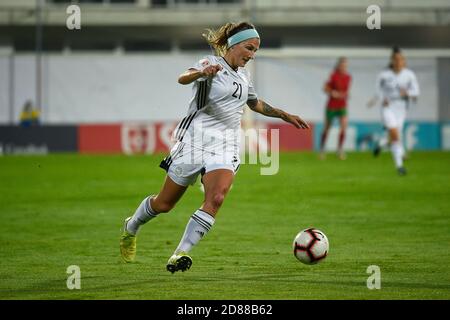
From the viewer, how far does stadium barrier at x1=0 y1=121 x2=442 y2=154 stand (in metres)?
37.3

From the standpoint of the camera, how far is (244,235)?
45.0ft

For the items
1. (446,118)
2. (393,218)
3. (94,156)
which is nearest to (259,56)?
(446,118)

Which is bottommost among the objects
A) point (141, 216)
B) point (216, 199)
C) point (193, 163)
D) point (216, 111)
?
point (141, 216)

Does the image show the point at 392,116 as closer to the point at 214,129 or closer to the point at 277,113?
the point at 277,113

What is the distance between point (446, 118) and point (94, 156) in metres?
14.3

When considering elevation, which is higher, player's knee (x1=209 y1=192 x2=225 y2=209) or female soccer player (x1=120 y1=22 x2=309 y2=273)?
female soccer player (x1=120 y1=22 x2=309 y2=273)

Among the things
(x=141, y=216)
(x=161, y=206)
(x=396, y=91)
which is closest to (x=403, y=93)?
(x=396, y=91)

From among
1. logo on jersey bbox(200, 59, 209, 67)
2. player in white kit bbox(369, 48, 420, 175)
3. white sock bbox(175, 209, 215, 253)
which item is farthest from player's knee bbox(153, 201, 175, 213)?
player in white kit bbox(369, 48, 420, 175)

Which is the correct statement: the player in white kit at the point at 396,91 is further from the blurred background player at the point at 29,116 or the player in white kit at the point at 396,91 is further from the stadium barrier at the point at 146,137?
the blurred background player at the point at 29,116

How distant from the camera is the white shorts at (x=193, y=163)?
998 cm

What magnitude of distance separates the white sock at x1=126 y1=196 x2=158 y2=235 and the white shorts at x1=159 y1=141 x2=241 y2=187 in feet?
1.51

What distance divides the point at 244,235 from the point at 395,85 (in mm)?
12877

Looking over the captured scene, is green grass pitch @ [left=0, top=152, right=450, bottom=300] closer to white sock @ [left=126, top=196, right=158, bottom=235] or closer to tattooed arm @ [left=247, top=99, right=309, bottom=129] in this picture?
white sock @ [left=126, top=196, right=158, bottom=235]

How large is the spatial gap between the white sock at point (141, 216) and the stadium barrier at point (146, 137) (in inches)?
1036
